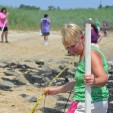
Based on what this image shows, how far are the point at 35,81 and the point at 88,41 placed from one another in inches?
342

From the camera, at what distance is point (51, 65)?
16.7 m

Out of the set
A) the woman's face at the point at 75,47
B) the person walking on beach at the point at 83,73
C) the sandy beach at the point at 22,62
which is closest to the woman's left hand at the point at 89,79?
the person walking on beach at the point at 83,73

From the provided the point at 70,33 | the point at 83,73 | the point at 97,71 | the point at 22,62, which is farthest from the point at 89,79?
the point at 22,62

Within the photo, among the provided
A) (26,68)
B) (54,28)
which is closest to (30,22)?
(54,28)

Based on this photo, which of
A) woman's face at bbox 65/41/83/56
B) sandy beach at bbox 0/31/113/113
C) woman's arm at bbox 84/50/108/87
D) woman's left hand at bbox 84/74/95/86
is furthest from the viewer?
sandy beach at bbox 0/31/113/113

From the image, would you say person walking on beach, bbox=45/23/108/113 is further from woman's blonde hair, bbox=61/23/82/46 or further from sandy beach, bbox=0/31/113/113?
sandy beach, bbox=0/31/113/113

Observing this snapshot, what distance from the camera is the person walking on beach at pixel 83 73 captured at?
455 centimetres

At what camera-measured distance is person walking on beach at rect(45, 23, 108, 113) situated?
4547 mm

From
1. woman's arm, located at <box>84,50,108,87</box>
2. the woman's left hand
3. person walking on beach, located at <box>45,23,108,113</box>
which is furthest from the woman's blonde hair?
the woman's left hand

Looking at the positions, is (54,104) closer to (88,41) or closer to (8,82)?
(8,82)

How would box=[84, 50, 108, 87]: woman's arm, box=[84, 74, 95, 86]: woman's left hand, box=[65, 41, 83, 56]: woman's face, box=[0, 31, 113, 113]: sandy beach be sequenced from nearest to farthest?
box=[84, 74, 95, 86]: woman's left hand < box=[84, 50, 108, 87]: woman's arm < box=[65, 41, 83, 56]: woman's face < box=[0, 31, 113, 113]: sandy beach

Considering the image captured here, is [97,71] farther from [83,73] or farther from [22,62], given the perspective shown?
[22,62]

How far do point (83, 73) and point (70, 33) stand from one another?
448 mm

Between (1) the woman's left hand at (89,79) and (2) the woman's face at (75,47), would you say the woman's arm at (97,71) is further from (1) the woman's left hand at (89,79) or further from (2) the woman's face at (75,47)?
(2) the woman's face at (75,47)
